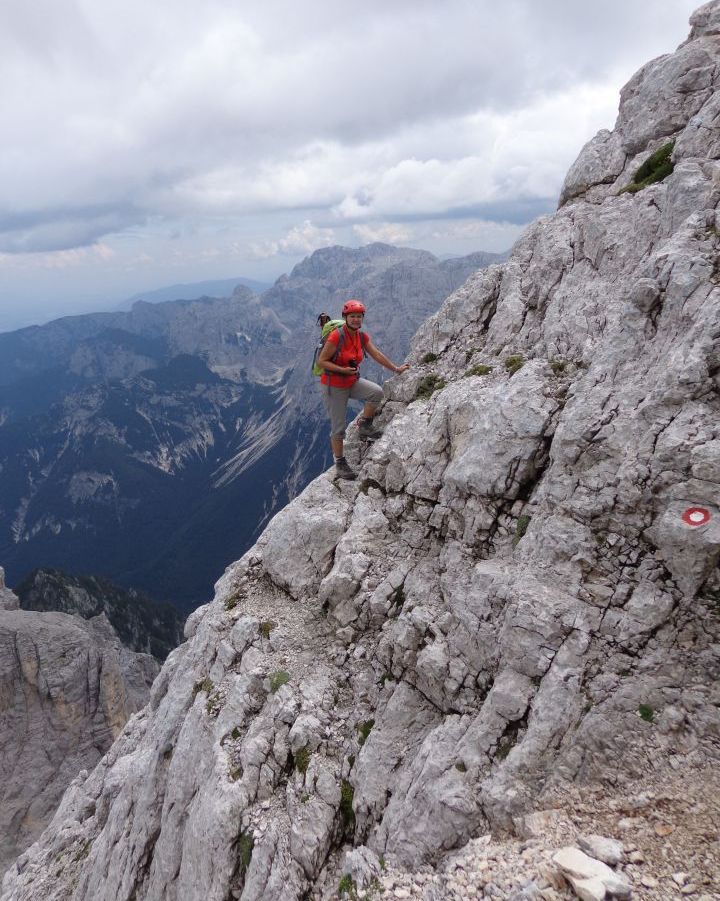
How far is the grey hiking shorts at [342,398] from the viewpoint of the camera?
22688 millimetres

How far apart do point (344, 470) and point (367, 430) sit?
2526mm

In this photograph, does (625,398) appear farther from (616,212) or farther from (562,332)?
(616,212)

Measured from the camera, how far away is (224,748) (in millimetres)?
17953

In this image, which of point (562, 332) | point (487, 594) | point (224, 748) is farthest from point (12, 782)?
point (562, 332)

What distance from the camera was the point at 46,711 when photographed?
267 feet

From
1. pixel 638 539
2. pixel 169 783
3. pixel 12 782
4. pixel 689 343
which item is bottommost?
pixel 12 782

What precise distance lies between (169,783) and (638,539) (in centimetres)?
1985

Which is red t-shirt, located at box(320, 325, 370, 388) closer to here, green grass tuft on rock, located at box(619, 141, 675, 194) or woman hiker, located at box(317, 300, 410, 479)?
woman hiker, located at box(317, 300, 410, 479)

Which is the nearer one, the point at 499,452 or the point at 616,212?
the point at 499,452

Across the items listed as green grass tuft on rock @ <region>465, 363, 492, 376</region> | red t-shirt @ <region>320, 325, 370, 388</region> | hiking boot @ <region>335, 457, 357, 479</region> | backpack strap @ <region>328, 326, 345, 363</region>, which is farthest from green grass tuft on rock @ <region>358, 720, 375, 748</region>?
backpack strap @ <region>328, 326, 345, 363</region>

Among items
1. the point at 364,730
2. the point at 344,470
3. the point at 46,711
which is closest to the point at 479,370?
the point at 344,470

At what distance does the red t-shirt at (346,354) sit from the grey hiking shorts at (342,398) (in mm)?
372

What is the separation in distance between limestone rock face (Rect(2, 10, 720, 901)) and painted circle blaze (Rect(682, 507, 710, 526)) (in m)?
0.06

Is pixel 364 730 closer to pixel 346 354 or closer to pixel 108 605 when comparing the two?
pixel 346 354
